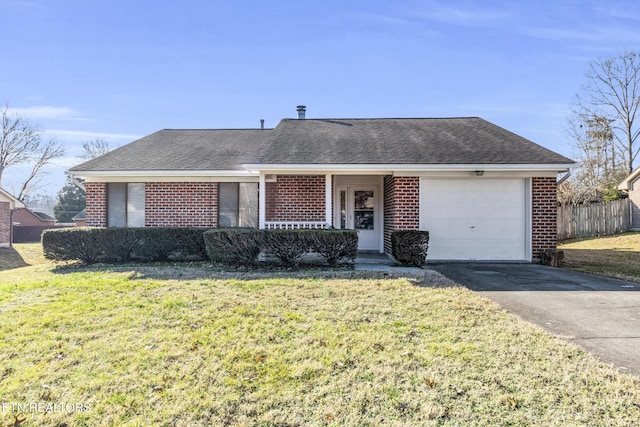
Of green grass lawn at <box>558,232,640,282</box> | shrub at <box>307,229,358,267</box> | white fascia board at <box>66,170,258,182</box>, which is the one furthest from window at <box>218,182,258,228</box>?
green grass lawn at <box>558,232,640,282</box>

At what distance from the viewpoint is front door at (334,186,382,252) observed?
41.4 ft

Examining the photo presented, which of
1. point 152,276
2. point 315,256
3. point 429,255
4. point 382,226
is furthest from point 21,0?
point 429,255

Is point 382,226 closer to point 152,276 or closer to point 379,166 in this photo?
point 379,166

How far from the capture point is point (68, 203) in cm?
4478

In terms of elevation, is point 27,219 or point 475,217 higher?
point 475,217

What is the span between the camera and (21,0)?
32.9ft

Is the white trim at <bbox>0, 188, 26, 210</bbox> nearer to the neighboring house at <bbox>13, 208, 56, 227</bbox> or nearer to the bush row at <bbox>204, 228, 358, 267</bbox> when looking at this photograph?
the neighboring house at <bbox>13, 208, 56, 227</bbox>

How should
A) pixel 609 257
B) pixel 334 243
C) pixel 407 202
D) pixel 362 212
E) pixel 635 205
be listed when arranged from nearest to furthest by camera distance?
pixel 334 243
pixel 407 202
pixel 609 257
pixel 362 212
pixel 635 205

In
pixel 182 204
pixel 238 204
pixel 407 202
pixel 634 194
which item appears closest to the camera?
pixel 407 202

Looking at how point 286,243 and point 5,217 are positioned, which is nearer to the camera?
point 286,243

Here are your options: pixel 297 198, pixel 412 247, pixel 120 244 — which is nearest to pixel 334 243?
pixel 412 247

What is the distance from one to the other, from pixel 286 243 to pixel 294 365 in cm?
524

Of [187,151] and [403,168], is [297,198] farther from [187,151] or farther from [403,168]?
[187,151]

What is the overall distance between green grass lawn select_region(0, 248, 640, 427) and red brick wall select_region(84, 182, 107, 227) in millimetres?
6212
